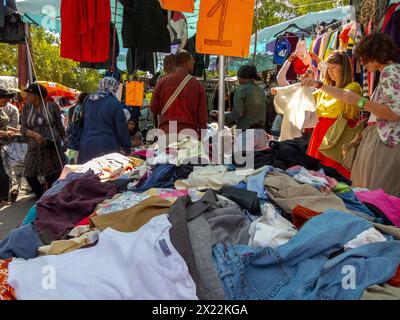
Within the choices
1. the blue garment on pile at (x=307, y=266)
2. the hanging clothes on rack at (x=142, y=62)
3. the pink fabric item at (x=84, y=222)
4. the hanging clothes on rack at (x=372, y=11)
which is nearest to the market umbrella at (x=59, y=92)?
the hanging clothes on rack at (x=142, y=62)

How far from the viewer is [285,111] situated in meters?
3.72

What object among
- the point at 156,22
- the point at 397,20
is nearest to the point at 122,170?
the point at 156,22

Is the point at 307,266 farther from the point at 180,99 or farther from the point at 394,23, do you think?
the point at 394,23

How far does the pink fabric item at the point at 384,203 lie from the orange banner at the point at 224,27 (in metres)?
1.29

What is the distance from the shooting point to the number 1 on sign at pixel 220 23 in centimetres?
275

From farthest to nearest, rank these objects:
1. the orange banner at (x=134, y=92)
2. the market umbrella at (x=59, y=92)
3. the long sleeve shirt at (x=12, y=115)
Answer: the market umbrella at (x=59, y=92) < the orange banner at (x=134, y=92) < the long sleeve shirt at (x=12, y=115)

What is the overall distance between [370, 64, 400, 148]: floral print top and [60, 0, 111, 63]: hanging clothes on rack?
104 inches

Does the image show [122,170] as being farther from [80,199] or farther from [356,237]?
[356,237]

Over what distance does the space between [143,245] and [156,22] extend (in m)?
3.81

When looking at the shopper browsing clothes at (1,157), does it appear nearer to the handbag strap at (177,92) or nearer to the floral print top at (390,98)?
the handbag strap at (177,92)

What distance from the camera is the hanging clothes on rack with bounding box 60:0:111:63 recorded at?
12.7ft

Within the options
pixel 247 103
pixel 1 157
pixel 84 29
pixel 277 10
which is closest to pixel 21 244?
pixel 84 29

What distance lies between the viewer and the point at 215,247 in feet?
4.62

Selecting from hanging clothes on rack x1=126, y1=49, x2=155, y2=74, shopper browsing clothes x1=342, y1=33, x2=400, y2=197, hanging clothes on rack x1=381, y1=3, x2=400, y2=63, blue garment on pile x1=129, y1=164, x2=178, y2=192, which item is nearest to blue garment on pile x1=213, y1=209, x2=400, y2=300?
blue garment on pile x1=129, y1=164, x2=178, y2=192
